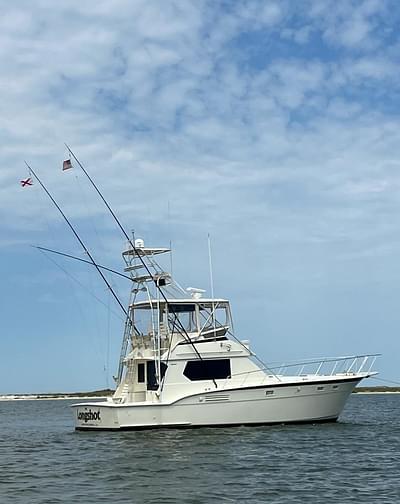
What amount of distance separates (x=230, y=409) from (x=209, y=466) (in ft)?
26.2

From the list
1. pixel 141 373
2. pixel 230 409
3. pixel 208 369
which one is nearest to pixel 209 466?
pixel 230 409

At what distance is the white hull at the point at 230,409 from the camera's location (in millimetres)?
28875

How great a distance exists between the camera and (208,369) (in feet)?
98.5

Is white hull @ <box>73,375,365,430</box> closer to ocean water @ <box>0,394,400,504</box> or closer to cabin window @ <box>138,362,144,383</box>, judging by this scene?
ocean water @ <box>0,394,400,504</box>

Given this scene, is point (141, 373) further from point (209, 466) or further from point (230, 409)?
point (209, 466)

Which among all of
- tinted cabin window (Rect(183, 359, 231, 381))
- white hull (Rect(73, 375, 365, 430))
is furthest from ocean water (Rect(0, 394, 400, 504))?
tinted cabin window (Rect(183, 359, 231, 381))

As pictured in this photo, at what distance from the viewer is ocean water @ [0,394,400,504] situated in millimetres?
17250

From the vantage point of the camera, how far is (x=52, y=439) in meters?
31.5

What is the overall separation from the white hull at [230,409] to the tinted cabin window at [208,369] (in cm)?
105

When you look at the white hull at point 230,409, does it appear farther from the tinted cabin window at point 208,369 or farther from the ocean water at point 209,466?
the tinted cabin window at point 208,369

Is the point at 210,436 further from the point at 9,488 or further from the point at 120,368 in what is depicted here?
the point at 9,488

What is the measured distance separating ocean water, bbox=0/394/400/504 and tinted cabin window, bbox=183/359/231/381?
209 cm

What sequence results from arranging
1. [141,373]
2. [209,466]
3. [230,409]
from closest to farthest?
[209,466] < [230,409] < [141,373]

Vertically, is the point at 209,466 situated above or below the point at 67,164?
below
